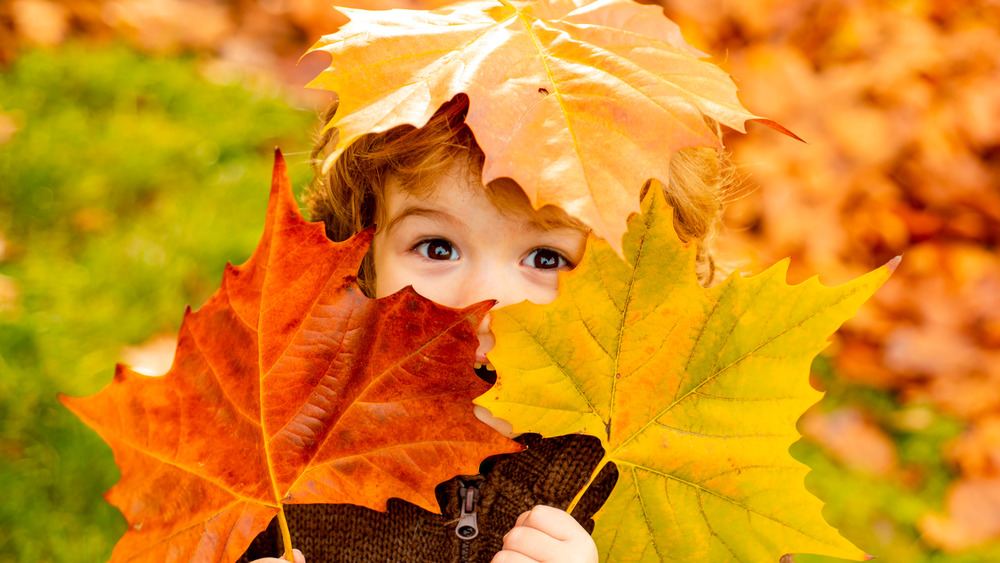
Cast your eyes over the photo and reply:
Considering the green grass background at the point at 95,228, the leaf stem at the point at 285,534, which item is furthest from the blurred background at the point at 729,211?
the leaf stem at the point at 285,534

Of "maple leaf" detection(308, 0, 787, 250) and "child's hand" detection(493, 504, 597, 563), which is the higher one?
"maple leaf" detection(308, 0, 787, 250)

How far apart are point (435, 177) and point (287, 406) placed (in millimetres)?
287

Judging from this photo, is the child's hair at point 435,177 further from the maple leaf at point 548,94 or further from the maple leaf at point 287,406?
the maple leaf at point 287,406

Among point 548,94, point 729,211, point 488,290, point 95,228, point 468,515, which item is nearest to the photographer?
point 548,94

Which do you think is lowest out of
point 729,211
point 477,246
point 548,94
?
point 729,211

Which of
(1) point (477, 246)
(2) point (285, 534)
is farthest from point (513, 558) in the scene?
(1) point (477, 246)

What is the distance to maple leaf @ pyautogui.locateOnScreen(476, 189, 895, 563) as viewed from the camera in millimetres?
586

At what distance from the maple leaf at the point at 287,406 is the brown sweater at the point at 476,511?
28cm

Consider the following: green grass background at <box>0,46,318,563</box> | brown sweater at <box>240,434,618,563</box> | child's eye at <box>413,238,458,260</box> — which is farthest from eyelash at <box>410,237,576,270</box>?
green grass background at <box>0,46,318,563</box>

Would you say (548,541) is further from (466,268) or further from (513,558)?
(466,268)

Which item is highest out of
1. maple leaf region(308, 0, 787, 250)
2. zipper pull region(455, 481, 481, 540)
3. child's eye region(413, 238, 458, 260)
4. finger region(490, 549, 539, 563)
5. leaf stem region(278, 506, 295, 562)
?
maple leaf region(308, 0, 787, 250)

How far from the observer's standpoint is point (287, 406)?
24.3 inches

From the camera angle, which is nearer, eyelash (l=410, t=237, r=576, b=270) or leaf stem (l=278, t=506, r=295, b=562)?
leaf stem (l=278, t=506, r=295, b=562)

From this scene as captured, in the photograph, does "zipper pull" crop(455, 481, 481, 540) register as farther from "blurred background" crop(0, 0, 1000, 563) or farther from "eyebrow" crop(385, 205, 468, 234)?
"blurred background" crop(0, 0, 1000, 563)
